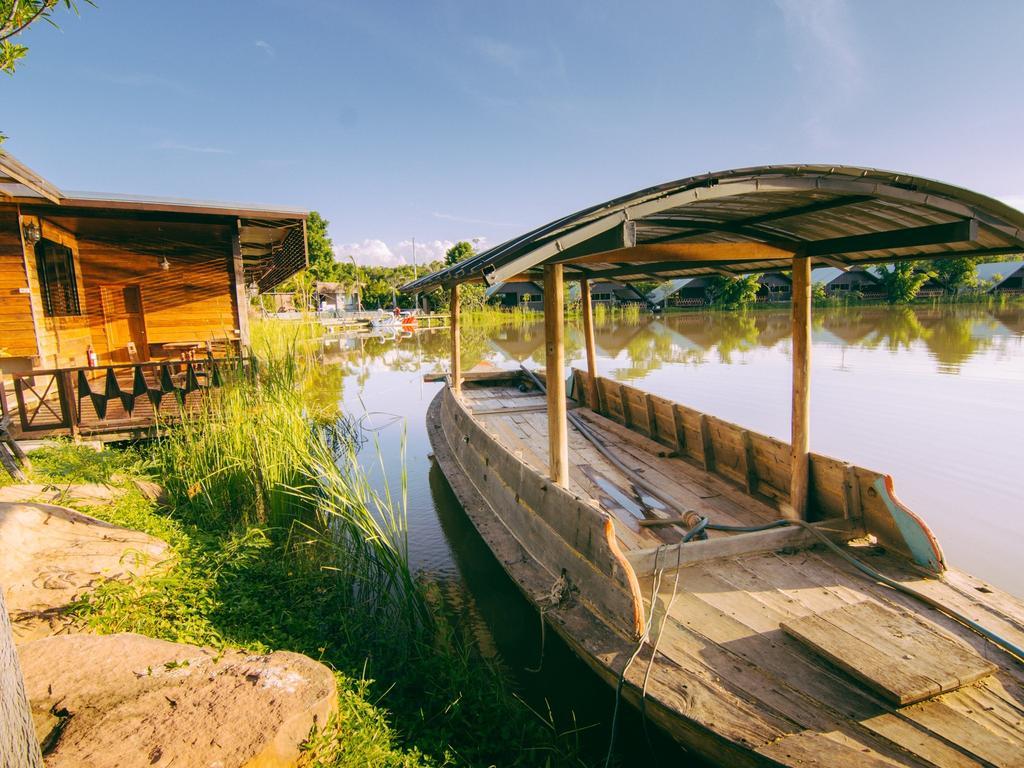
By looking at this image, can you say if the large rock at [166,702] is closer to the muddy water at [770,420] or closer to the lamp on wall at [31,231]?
the muddy water at [770,420]

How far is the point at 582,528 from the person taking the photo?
3.28 metres

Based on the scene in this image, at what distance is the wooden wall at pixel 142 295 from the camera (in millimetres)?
9250

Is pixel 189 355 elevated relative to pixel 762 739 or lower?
elevated

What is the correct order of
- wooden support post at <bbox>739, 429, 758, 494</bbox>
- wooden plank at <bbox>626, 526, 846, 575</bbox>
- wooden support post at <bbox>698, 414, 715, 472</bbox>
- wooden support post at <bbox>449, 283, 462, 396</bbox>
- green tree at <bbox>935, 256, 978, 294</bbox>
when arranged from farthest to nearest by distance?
green tree at <bbox>935, 256, 978, 294</bbox> → wooden support post at <bbox>449, 283, 462, 396</bbox> → wooden support post at <bbox>698, 414, 715, 472</bbox> → wooden support post at <bbox>739, 429, 758, 494</bbox> → wooden plank at <bbox>626, 526, 846, 575</bbox>

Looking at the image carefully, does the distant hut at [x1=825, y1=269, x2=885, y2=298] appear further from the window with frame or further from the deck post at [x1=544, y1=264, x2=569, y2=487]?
the window with frame

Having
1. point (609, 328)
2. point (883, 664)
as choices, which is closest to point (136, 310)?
point (883, 664)

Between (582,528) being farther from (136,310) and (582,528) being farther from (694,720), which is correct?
(136,310)

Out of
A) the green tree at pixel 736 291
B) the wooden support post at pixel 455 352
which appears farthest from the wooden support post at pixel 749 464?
the green tree at pixel 736 291

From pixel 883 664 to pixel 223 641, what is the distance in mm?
3424

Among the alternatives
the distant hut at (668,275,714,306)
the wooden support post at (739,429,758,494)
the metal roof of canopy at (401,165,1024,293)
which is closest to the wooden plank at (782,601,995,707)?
the wooden support post at (739,429,758,494)

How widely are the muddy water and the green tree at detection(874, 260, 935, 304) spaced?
41.8 ft

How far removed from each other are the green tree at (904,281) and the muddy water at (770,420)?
12736mm

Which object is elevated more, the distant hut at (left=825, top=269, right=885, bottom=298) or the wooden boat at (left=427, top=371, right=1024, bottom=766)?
the distant hut at (left=825, top=269, right=885, bottom=298)

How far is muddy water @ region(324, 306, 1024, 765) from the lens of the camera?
4.13 metres
